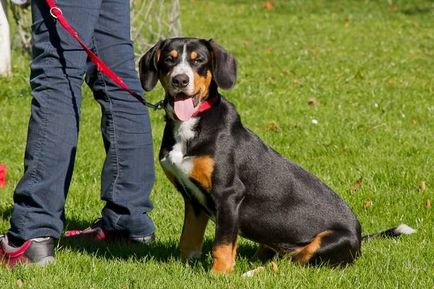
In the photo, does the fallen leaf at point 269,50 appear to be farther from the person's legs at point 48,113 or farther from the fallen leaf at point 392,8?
the person's legs at point 48,113

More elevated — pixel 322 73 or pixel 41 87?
pixel 41 87

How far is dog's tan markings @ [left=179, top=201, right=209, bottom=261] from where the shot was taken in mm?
4918

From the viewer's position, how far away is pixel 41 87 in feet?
15.6

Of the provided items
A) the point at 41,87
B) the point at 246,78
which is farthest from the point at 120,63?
the point at 246,78

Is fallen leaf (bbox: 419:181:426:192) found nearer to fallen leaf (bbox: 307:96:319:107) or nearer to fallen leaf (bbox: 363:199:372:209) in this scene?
fallen leaf (bbox: 363:199:372:209)

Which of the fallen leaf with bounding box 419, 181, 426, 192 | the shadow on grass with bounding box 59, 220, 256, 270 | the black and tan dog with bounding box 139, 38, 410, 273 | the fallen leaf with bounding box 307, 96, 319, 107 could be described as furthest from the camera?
the fallen leaf with bounding box 307, 96, 319, 107

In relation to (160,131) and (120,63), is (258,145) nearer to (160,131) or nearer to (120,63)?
(120,63)

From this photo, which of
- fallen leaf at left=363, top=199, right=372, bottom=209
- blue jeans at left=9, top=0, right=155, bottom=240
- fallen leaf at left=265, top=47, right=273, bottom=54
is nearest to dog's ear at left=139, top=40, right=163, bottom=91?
blue jeans at left=9, top=0, right=155, bottom=240

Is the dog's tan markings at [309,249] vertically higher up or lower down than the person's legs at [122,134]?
lower down

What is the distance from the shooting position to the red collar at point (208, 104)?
465cm

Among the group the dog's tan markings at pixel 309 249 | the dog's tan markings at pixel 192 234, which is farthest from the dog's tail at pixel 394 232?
the dog's tan markings at pixel 192 234

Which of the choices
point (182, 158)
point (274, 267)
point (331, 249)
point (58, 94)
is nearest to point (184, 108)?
point (182, 158)

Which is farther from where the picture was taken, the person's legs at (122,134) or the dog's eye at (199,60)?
the person's legs at (122,134)

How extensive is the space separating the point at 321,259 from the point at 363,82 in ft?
19.8
